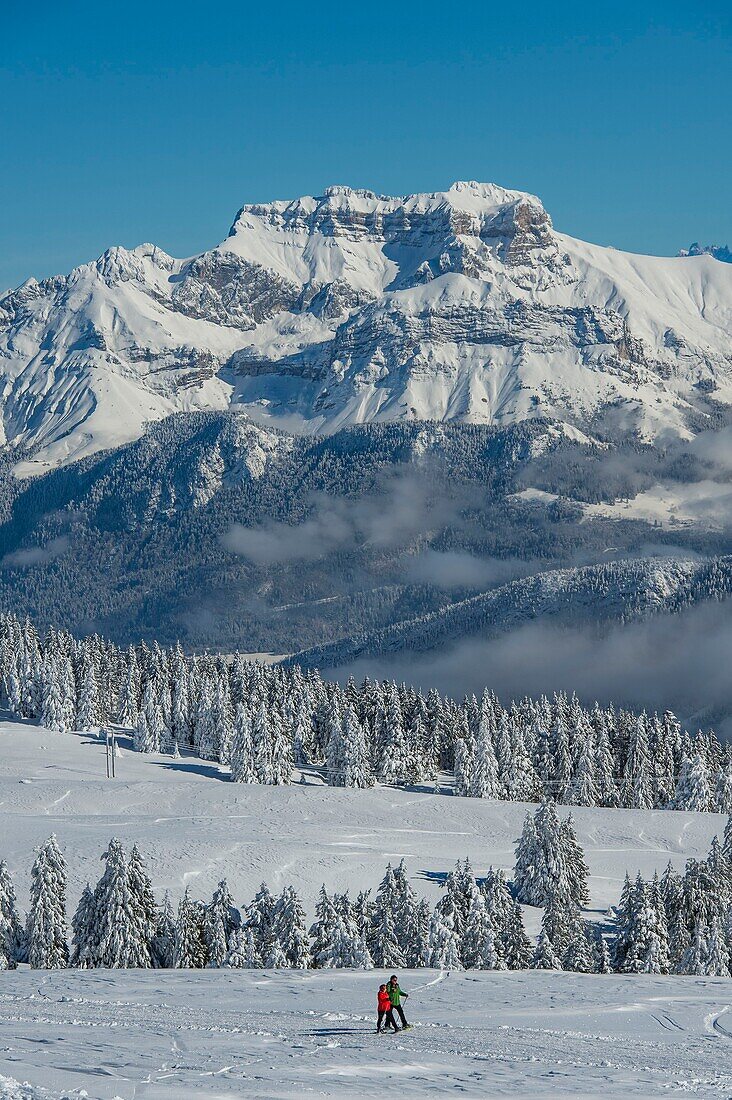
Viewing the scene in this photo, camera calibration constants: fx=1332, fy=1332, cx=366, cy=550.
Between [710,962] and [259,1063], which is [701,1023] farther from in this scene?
[710,962]

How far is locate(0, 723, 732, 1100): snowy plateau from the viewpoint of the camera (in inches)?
1341

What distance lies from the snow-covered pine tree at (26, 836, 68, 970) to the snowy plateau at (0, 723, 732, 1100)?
1030cm

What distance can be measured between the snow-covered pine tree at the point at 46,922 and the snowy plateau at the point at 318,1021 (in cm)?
1030

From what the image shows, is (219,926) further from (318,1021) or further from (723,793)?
(723,793)

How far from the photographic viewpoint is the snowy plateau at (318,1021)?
1341 inches

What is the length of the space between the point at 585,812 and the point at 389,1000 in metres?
91.6

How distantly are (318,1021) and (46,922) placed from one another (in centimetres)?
2926

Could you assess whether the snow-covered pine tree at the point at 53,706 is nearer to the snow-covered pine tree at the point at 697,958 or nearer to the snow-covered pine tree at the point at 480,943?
the snow-covered pine tree at the point at 480,943

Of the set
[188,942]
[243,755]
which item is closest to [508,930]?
[188,942]

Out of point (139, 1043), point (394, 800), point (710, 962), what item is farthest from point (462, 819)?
point (139, 1043)

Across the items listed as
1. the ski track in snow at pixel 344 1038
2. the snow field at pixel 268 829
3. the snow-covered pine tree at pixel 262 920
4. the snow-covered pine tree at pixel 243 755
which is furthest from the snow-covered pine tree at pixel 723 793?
the ski track in snow at pixel 344 1038

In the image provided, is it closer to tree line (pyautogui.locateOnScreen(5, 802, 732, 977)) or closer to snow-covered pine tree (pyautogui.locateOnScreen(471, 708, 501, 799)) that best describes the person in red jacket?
tree line (pyautogui.locateOnScreen(5, 802, 732, 977))

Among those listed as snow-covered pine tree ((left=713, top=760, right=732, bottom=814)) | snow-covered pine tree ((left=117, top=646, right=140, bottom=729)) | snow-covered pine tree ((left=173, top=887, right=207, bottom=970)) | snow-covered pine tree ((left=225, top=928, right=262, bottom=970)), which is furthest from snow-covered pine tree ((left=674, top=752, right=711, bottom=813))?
snow-covered pine tree ((left=173, top=887, right=207, bottom=970))

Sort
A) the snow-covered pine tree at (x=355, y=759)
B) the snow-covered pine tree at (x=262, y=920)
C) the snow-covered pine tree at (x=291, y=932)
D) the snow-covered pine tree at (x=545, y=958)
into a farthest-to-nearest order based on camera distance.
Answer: the snow-covered pine tree at (x=355, y=759) → the snow-covered pine tree at (x=545, y=958) → the snow-covered pine tree at (x=262, y=920) → the snow-covered pine tree at (x=291, y=932)
